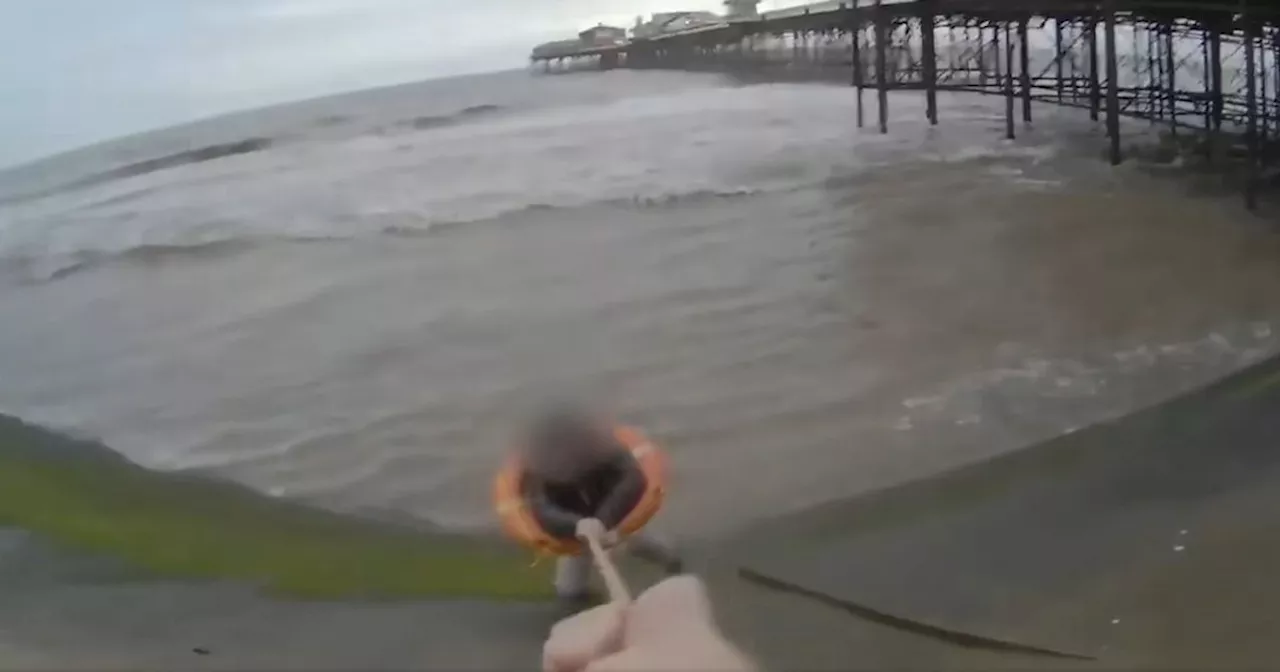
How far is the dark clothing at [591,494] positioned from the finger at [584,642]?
27.9 inches

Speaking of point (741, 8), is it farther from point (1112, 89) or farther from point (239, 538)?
point (239, 538)

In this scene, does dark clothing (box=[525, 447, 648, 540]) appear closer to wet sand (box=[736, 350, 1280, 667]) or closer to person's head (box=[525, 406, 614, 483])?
person's head (box=[525, 406, 614, 483])

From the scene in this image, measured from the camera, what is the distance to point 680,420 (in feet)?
20.2

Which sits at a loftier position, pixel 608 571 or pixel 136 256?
pixel 136 256

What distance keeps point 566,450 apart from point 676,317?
12.0ft

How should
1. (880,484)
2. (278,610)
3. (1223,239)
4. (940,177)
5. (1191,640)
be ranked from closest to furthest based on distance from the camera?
(1191,640)
(278,610)
(880,484)
(1223,239)
(940,177)

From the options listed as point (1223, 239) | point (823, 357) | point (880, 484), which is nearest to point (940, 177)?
point (1223, 239)

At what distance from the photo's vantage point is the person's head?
4277 mm

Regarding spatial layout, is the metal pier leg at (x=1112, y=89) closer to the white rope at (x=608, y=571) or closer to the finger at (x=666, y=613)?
the white rope at (x=608, y=571)

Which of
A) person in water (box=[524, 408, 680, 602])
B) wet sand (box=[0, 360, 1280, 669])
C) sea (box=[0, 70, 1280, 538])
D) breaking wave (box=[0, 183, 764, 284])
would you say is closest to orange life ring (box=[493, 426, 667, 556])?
person in water (box=[524, 408, 680, 602])

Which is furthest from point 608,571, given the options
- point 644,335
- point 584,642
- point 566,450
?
point 644,335

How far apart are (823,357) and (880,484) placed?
5.91 feet

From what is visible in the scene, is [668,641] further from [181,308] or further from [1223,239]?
[181,308]

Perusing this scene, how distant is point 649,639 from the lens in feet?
10.4
